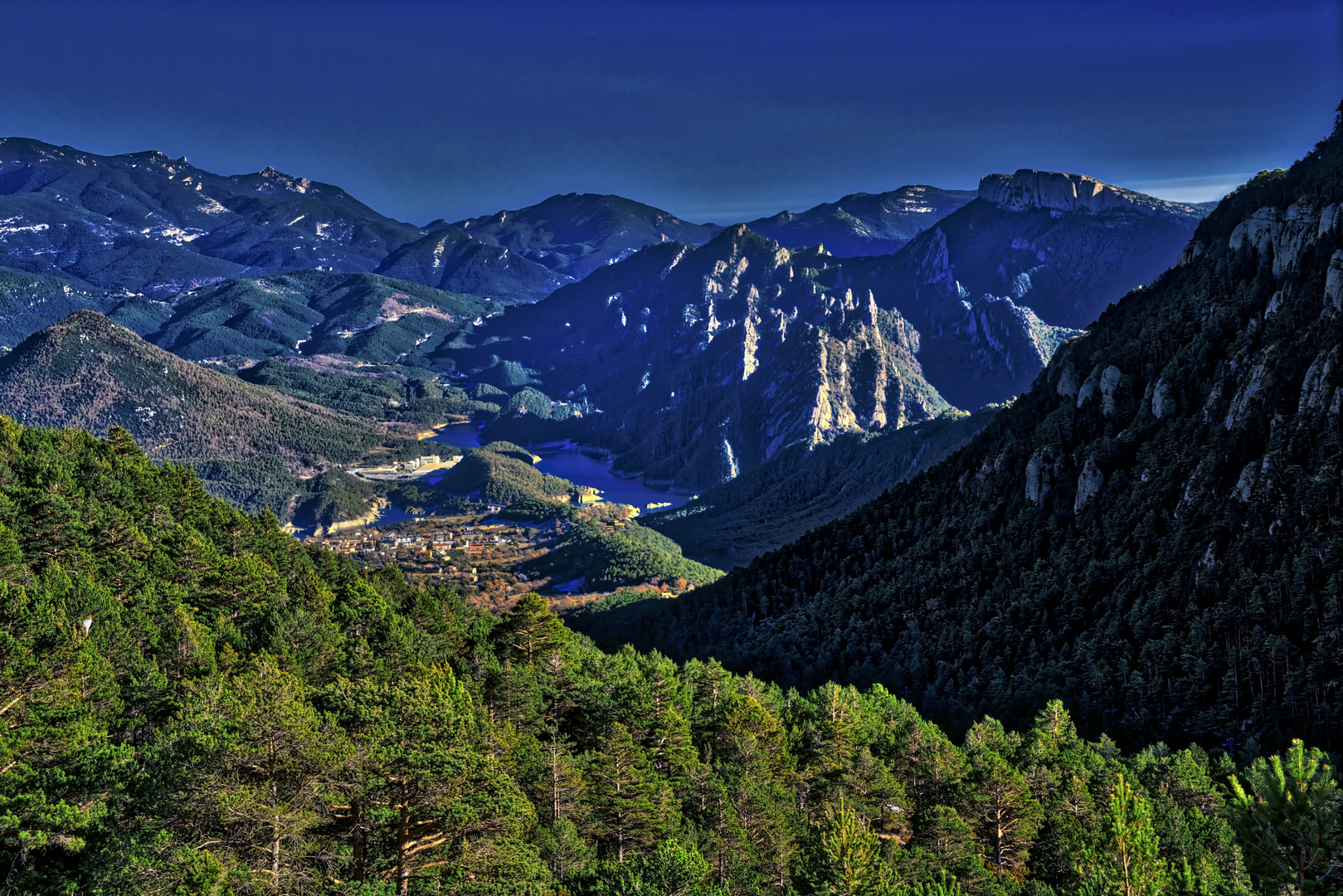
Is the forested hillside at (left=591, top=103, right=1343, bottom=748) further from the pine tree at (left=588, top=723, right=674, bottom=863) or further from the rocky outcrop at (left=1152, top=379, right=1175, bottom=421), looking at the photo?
the pine tree at (left=588, top=723, right=674, bottom=863)

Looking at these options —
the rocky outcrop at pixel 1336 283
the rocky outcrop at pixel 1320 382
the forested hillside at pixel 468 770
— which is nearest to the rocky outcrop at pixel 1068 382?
the rocky outcrop at pixel 1336 283

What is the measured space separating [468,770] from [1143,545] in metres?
104

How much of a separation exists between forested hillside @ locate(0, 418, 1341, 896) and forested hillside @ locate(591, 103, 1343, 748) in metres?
24.5

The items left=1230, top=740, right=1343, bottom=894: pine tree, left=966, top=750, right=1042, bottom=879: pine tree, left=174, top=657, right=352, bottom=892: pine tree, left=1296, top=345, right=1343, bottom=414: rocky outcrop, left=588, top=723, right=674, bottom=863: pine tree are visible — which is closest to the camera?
left=174, top=657, right=352, bottom=892: pine tree

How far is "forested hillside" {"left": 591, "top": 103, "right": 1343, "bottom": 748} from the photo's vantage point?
9231cm

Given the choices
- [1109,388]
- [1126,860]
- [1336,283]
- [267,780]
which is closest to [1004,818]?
[1126,860]

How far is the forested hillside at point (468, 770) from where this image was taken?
3475 centimetres

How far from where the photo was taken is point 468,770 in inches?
1474

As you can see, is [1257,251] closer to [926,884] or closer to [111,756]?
[926,884]

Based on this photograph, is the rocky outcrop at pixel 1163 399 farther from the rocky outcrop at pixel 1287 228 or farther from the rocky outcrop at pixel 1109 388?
the rocky outcrop at pixel 1287 228

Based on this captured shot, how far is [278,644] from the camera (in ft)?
191

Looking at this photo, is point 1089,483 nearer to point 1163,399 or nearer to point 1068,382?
point 1163,399

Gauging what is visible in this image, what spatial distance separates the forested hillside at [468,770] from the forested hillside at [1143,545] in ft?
80.3

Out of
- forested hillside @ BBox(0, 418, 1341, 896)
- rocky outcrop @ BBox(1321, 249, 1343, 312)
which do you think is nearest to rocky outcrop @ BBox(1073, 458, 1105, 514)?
rocky outcrop @ BBox(1321, 249, 1343, 312)
